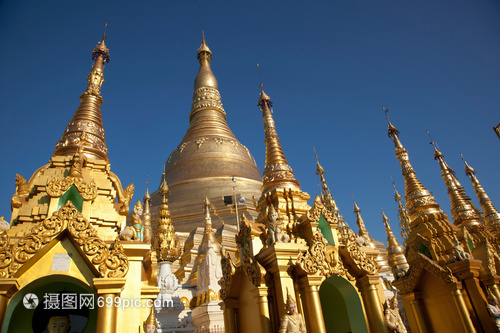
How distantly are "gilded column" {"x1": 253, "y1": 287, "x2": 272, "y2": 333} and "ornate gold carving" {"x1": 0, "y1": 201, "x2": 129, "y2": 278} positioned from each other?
265cm

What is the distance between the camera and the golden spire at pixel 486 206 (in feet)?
55.7

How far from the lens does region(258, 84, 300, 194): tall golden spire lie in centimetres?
1034

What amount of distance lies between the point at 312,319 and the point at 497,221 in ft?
51.9

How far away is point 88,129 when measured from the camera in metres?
10.3

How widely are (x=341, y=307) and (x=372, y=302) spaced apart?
39.4 inches

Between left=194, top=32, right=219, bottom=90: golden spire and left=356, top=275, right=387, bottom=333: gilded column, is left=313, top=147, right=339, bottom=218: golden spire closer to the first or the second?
left=356, top=275, right=387, bottom=333: gilded column

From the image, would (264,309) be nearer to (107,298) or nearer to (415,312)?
(107,298)

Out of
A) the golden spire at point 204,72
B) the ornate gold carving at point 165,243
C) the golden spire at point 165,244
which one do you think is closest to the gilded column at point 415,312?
the golden spire at point 165,244

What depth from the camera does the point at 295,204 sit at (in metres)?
9.55

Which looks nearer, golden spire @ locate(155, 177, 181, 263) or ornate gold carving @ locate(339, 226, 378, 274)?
ornate gold carving @ locate(339, 226, 378, 274)

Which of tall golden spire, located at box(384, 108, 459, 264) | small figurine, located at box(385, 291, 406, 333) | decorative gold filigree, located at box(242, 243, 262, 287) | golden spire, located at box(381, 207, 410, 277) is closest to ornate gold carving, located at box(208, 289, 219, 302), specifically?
decorative gold filigree, located at box(242, 243, 262, 287)

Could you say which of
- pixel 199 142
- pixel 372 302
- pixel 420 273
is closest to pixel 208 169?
pixel 199 142

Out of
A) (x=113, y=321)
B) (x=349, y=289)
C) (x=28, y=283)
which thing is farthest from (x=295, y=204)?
(x=28, y=283)

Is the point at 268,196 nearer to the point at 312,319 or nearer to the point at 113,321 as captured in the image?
the point at 312,319
